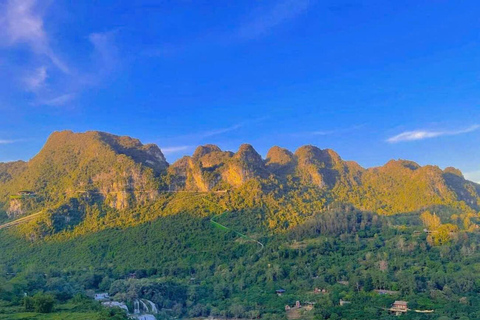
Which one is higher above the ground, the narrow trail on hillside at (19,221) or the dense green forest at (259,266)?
the narrow trail on hillside at (19,221)

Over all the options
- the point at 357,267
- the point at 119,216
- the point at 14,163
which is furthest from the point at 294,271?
the point at 14,163

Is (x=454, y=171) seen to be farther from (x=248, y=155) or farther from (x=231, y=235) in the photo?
(x=231, y=235)

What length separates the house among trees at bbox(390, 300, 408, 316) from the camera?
917 inches

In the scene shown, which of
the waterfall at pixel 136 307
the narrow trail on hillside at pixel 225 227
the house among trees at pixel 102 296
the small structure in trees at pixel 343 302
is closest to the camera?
the small structure in trees at pixel 343 302

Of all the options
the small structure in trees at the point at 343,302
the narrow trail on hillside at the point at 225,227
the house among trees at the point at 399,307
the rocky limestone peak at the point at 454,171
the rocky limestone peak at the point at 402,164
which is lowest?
the house among trees at the point at 399,307

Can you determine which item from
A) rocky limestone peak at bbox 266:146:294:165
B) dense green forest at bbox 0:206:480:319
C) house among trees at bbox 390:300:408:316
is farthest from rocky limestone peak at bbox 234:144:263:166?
house among trees at bbox 390:300:408:316

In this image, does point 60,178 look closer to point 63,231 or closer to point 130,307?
point 63,231

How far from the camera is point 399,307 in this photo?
23.7 m

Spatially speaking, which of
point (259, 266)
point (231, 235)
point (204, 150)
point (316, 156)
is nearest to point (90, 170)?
point (204, 150)

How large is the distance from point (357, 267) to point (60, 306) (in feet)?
72.0

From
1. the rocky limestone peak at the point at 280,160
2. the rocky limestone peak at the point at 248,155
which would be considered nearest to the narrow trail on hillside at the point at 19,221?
the rocky limestone peak at the point at 248,155

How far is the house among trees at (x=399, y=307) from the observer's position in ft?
76.4

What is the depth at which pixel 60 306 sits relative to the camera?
61.0 ft

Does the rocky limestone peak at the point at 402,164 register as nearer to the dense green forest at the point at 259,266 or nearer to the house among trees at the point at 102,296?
the dense green forest at the point at 259,266
